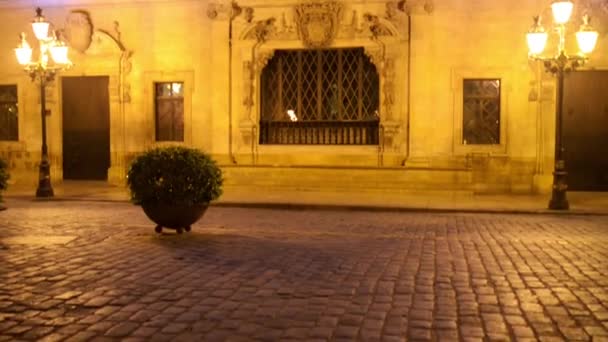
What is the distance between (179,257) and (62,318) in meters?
2.93

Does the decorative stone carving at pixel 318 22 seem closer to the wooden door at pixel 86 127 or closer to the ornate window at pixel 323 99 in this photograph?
the ornate window at pixel 323 99

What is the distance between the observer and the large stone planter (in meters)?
10.3

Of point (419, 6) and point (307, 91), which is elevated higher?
point (419, 6)

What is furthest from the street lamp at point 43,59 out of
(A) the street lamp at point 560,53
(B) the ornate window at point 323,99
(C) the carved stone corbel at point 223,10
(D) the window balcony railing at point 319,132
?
(A) the street lamp at point 560,53

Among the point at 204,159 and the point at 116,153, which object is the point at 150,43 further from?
the point at 204,159

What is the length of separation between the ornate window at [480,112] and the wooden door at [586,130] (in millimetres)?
1923

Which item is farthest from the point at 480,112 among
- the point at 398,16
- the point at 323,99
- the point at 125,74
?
the point at 125,74

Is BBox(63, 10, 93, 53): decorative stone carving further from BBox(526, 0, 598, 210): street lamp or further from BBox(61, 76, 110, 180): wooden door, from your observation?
BBox(526, 0, 598, 210): street lamp

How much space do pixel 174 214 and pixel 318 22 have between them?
10.4 metres

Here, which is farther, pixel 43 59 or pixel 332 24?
pixel 332 24

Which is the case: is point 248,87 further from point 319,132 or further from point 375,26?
point 375,26

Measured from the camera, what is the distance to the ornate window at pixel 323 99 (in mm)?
19656

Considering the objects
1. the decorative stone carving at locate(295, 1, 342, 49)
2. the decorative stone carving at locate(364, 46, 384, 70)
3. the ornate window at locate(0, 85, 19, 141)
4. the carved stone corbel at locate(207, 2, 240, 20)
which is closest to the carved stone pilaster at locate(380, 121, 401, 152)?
the decorative stone carving at locate(364, 46, 384, 70)

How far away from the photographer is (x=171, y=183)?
404 inches
